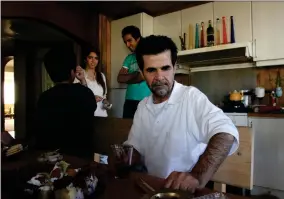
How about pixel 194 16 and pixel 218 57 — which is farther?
pixel 194 16

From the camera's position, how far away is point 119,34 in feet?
7.15

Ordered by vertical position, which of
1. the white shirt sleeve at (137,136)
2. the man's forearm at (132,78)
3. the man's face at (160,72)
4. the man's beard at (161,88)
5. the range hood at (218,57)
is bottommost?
the white shirt sleeve at (137,136)

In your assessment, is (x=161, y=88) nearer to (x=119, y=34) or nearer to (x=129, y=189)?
(x=129, y=189)

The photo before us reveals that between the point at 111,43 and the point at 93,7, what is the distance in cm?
34

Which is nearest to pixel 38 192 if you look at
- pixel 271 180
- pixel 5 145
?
pixel 5 145

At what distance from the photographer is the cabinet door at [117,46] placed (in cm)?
212

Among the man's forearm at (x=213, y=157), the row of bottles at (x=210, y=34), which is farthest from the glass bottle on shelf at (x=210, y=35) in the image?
the man's forearm at (x=213, y=157)

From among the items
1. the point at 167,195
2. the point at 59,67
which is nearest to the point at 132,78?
the point at 59,67

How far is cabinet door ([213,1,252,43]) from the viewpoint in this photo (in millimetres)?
1769

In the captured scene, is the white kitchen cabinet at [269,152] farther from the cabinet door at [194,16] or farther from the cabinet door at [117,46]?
the cabinet door at [117,46]

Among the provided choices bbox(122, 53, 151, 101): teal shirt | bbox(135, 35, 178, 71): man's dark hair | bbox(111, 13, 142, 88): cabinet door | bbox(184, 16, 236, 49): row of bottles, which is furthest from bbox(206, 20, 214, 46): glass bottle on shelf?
bbox(135, 35, 178, 71): man's dark hair

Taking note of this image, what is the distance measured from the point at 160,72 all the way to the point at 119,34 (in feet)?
5.27

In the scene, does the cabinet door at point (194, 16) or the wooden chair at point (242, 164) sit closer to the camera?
the wooden chair at point (242, 164)

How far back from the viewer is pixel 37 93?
851 mm
